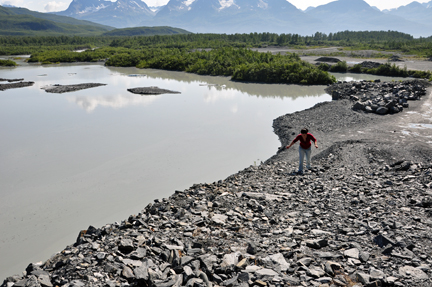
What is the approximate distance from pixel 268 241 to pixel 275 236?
354 millimetres

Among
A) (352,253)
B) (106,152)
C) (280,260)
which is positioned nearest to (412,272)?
(352,253)

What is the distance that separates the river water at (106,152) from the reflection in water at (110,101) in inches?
4.1

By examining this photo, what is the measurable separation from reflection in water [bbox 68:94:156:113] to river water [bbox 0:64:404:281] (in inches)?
4.1

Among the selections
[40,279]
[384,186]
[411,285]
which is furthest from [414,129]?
[40,279]

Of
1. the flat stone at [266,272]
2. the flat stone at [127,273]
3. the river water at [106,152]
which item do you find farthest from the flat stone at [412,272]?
the river water at [106,152]

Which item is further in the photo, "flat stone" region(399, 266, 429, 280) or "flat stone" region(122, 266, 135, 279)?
"flat stone" region(122, 266, 135, 279)

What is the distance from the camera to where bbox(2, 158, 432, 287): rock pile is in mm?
5898

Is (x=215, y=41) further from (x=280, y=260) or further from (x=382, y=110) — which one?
(x=280, y=260)

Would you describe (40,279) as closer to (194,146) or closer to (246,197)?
(246,197)

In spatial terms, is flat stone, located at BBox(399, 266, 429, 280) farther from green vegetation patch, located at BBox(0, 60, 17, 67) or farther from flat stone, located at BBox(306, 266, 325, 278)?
green vegetation patch, located at BBox(0, 60, 17, 67)

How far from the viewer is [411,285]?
5.53 metres

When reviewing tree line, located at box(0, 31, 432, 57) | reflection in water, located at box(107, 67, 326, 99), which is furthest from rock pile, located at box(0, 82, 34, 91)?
tree line, located at box(0, 31, 432, 57)

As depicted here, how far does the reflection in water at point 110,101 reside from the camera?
31.4 metres

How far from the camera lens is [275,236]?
301 inches
